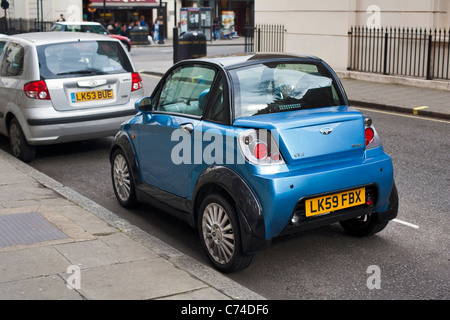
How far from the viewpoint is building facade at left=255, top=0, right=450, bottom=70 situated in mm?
15664

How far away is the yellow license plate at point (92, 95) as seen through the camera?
8.35 metres

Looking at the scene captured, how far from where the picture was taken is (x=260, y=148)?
4.46m

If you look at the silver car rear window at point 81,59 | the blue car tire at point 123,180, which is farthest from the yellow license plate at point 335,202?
the silver car rear window at point 81,59

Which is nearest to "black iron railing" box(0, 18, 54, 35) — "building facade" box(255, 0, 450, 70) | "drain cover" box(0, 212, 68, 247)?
"building facade" box(255, 0, 450, 70)

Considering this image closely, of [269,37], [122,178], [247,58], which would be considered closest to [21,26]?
[269,37]

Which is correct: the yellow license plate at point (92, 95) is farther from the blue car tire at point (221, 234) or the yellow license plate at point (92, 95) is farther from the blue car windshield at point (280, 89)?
the blue car tire at point (221, 234)

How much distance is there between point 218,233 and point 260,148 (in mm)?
713

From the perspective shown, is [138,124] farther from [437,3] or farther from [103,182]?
[437,3]

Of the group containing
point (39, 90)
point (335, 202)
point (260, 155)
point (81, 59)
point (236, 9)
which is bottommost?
point (335, 202)

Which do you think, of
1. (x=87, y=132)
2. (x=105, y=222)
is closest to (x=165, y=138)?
(x=105, y=222)

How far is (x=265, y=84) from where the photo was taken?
5.02m

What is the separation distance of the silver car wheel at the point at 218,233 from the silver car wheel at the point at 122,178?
1620 mm

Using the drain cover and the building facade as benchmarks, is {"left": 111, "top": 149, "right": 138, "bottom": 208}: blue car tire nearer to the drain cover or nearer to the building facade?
the drain cover

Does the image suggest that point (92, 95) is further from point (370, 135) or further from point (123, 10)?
point (123, 10)
